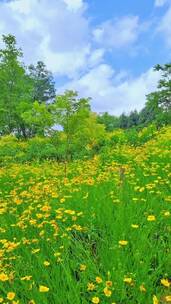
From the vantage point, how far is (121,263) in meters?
3.16

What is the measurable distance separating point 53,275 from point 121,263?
0.49 metres

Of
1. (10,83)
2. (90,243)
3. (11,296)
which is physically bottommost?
(11,296)

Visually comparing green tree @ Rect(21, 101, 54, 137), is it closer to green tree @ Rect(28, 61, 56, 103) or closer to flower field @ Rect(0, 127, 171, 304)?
flower field @ Rect(0, 127, 171, 304)

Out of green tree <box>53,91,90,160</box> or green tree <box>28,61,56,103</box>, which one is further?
green tree <box>28,61,56,103</box>

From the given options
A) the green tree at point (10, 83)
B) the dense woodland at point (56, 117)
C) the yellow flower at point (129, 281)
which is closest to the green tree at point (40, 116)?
the dense woodland at point (56, 117)

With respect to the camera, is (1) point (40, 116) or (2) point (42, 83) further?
(2) point (42, 83)

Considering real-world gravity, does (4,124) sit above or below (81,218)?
above

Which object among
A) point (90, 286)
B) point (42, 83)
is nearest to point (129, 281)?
point (90, 286)

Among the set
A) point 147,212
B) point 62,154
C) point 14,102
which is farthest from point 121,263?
point 14,102

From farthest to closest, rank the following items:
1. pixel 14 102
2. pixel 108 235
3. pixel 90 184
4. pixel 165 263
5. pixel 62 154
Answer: pixel 14 102 → pixel 62 154 → pixel 90 184 → pixel 108 235 → pixel 165 263

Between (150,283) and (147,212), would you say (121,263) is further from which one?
(147,212)

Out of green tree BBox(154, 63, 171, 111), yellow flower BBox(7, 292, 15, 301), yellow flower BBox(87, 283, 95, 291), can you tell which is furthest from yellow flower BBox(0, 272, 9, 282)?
green tree BBox(154, 63, 171, 111)

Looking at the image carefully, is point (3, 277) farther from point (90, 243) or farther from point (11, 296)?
point (90, 243)

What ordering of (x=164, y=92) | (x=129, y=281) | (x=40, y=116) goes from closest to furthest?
(x=129, y=281) → (x=40, y=116) → (x=164, y=92)
